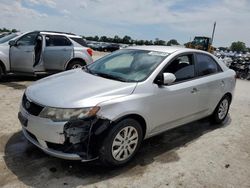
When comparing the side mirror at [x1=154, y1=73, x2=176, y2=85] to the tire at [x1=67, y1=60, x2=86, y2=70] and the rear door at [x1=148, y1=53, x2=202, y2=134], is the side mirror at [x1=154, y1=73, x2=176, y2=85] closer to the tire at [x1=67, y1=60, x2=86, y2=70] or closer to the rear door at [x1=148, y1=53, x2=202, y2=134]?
the rear door at [x1=148, y1=53, x2=202, y2=134]

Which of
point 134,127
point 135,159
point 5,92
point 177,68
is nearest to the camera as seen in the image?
point 134,127

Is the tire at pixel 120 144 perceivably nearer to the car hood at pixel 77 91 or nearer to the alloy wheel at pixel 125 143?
the alloy wheel at pixel 125 143

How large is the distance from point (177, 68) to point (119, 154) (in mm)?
1785

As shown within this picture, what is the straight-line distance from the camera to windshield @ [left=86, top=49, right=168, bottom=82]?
174 inches

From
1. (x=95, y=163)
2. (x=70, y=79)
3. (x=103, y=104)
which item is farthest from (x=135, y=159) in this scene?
(x=70, y=79)

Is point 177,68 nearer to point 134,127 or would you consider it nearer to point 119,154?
point 134,127

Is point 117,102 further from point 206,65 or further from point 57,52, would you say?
point 57,52

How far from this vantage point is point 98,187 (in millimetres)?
3490

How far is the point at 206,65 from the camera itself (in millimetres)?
5617

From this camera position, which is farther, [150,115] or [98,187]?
[150,115]

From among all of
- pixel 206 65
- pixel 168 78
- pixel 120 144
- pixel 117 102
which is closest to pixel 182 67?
pixel 168 78

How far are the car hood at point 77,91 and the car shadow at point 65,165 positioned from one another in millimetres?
802

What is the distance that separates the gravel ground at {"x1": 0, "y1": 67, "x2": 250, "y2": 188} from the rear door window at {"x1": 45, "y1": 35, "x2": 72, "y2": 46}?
13.9 feet

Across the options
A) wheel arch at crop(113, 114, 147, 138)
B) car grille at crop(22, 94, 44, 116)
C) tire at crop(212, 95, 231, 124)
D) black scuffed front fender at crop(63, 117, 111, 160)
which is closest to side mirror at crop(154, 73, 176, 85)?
wheel arch at crop(113, 114, 147, 138)
